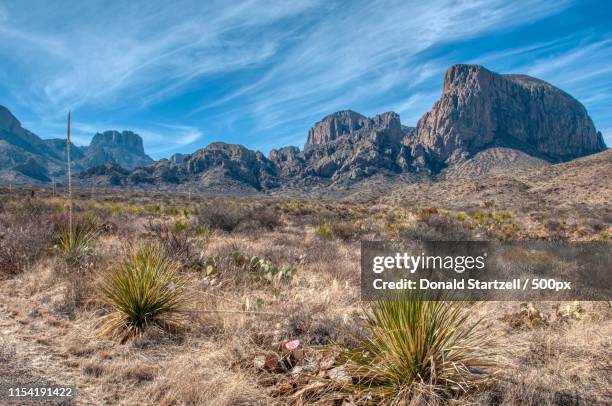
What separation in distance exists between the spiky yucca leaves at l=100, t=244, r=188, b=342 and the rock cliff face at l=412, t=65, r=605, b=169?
149969mm

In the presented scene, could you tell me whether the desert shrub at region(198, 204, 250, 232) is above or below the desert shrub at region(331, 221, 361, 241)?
above

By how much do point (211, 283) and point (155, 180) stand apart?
125 meters

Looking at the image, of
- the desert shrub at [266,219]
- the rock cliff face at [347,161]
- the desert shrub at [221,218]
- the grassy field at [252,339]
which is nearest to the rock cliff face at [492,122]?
the rock cliff face at [347,161]

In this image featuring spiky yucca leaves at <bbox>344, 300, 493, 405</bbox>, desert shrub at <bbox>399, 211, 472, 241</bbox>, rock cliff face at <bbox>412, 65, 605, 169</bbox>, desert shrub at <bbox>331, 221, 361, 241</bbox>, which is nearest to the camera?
spiky yucca leaves at <bbox>344, 300, 493, 405</bbox>

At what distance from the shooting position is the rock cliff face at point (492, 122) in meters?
160

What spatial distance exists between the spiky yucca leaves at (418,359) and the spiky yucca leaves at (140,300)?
2.60m

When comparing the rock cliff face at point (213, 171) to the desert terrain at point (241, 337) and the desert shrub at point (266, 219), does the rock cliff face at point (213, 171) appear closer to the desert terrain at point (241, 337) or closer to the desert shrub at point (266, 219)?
the desert shrub at point (266, 219)

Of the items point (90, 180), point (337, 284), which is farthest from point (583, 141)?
point (337, 284)

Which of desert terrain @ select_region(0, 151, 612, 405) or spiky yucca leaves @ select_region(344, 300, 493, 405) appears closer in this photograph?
spiky yucca leaves @ select_region(344, 300, 493, 405)

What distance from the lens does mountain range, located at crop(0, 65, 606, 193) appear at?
410ft

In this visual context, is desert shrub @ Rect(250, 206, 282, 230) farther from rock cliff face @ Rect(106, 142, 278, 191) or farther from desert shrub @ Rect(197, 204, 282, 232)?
rock cliff face @ Rect(106, 142, 278, 191)

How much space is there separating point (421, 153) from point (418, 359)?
157308mm

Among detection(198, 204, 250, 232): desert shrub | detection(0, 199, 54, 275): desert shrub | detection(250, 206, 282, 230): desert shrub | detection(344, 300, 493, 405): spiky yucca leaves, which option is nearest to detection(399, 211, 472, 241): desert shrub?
detection(250, 206, 282, 230): desert shrub

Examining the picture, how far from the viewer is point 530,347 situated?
4.19 meters
